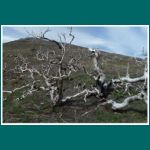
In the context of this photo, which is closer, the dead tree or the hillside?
the hillside

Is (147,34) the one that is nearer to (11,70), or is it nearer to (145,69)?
(145,69)

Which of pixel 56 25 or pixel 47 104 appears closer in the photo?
pixel 56 25

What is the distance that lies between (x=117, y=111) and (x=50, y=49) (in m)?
2.23

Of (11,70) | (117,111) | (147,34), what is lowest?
(117,111)

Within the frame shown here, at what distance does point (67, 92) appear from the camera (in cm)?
1204

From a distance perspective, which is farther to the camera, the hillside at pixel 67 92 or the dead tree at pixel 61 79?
the dead tree at pixel 61 79

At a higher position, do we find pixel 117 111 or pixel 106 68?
pixel 106 68

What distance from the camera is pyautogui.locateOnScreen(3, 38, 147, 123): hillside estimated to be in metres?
10.9

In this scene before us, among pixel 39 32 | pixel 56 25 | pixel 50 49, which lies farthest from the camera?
pixel 50 49

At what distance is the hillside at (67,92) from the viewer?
428 inches

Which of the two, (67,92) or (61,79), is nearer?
(61,79)

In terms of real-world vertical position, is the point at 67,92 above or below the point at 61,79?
below

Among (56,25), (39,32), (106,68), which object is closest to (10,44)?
(39,32)

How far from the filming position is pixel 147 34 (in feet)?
35.1
